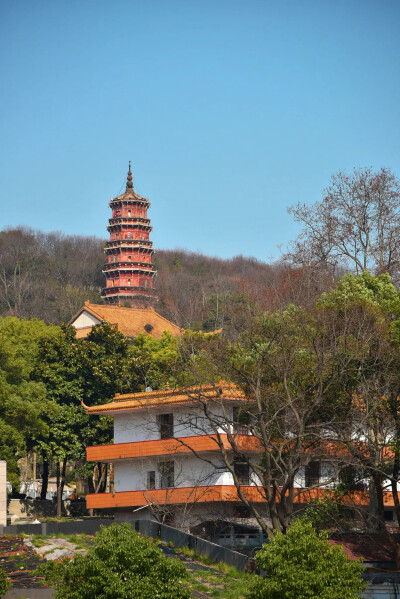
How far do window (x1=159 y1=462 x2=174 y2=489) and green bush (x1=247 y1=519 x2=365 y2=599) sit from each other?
2202cm

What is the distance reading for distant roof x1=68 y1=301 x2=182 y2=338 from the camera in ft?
275

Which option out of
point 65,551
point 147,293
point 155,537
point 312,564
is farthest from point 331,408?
point 147,293

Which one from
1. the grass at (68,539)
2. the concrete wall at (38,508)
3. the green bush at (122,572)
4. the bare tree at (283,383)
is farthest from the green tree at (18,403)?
the green bush at (122,572)

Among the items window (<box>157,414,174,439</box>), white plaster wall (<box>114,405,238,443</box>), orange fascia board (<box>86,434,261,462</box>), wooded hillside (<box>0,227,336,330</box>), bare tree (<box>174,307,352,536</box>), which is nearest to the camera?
bare tree (<box>174,307,352,536</box>)

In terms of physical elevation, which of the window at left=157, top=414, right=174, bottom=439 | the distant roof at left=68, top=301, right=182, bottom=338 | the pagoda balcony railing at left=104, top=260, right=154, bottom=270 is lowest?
the window at left=157, top=414, right=174, bottom=439

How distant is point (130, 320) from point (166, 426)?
133 feet

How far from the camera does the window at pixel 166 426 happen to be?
4528cm

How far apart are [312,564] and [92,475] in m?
33.8

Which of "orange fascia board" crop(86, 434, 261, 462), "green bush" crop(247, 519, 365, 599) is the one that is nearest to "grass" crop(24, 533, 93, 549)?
"orange fascia board" crop(86, 434, 261, 462)

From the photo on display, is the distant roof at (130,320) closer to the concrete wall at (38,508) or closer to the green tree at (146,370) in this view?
the green tree at (146,370)

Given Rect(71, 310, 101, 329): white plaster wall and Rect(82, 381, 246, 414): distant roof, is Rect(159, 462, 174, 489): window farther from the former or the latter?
Rect(71, 310, 101, 329): white plaster wall

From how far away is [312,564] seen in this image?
22.2 metres

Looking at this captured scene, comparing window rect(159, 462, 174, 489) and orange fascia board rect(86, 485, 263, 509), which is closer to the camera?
orange fascia board rect(86, 485, 263, 509)

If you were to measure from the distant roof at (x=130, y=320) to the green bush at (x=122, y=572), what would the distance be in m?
61.2
